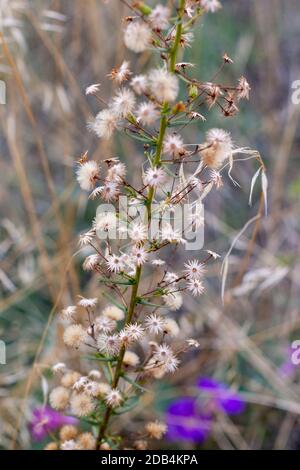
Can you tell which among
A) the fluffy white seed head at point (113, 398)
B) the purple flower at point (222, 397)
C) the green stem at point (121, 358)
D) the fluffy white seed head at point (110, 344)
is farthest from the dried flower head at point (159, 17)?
the purple flower at point (222, 397)

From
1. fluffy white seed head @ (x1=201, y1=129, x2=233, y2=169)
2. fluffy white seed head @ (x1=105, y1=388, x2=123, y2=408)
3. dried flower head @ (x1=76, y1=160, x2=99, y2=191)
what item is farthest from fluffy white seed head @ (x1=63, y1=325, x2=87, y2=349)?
fluffy white seed head @ (x1=201, y1=129, x2=233, y2=169)

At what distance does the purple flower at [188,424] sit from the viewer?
2008 mm

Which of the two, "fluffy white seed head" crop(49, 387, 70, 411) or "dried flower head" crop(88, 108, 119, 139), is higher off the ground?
"dried flower head" crop(88, 108, 119, 139)

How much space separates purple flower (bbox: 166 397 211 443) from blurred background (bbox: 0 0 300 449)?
12 millimetres

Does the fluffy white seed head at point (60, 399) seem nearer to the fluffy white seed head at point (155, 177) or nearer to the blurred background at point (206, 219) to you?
the blurred background at point (206, 219)

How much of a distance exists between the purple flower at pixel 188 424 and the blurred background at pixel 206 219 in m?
0.01

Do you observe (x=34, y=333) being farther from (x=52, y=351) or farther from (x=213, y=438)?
(x=213, y=438)

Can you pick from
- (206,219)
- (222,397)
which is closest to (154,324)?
(222,397)

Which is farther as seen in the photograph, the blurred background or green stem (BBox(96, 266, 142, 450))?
the blurred background

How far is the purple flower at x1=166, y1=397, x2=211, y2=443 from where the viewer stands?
2.01 metres

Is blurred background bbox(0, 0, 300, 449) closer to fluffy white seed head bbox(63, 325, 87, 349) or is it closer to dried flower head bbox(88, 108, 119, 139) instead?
fluffy white seed head bbox(63, 325, 87, 349)

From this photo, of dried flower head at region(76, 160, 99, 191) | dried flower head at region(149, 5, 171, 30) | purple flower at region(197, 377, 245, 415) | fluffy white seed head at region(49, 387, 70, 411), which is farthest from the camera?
purple flower at region(197, 377, 245, 415)

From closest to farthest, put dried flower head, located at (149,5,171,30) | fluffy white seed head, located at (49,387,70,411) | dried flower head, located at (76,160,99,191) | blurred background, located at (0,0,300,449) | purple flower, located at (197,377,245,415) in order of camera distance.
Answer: dried flower head, located at (149,5,171,30) → dried flower head, located at (76,160,99,191) → fluffy white seed head, located at (49,387,70,411) → blurred background, located at (0,0,300,449) → purple flower, located at (197,377,245,415)

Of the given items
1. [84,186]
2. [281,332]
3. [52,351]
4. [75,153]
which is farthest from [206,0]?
[75,153]
